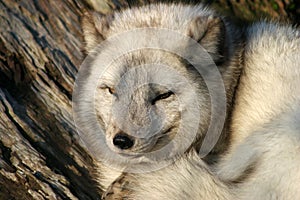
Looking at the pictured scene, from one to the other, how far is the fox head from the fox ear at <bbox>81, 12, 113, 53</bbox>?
25 cm

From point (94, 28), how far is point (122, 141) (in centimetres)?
105

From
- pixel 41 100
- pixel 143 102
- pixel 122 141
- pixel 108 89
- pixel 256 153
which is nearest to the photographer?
pixel 256 153

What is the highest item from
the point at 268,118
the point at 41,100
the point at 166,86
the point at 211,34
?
the point at 211,34

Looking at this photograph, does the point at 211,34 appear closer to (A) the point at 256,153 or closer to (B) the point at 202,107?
(B) the point at 202,107

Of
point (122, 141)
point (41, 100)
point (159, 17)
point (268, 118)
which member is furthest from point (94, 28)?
point (268, 118)

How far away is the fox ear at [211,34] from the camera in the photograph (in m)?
4.32

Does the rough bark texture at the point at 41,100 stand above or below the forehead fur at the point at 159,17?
below

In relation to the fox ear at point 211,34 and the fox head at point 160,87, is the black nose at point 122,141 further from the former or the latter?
the fox ear at point 211,34

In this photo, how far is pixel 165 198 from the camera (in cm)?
385

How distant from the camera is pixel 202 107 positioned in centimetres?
433

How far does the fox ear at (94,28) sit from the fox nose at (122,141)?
92 centimetres

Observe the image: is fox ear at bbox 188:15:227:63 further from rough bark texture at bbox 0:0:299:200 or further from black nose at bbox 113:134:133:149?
rough bark texture at bbox 0:0:299:200

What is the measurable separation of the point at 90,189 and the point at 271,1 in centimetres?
356

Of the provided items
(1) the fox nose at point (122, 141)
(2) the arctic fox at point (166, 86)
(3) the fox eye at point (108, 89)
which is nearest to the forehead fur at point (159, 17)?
(2) the arctic fox at point (166, 86)
